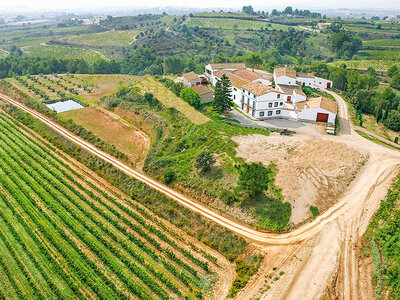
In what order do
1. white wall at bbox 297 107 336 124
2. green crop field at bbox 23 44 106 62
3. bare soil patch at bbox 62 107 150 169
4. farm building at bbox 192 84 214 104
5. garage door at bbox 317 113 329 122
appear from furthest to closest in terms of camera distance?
green crop field at bbox 23 44 106 62 → farm building at bbox 192 84 214 104 → garage door at bbox 317 113 329 122 → white wall at bbox 297 107 336 124 → bare soil patch at bbox 62 107 150 169

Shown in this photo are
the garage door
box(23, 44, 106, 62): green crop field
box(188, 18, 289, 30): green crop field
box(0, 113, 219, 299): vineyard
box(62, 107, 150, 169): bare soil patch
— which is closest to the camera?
box(0, 113, 219, 299): vineyard

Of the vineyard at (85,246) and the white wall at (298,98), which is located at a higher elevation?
the white wall at (298,98)

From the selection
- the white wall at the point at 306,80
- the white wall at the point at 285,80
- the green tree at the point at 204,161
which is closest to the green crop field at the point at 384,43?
the white wall at the point at 306,80

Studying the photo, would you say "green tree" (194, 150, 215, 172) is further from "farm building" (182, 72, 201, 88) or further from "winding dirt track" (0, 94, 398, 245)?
"farm building" (182, 72, 201, 88)

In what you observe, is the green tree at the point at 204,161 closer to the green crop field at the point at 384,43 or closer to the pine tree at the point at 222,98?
the pine tree at the point at 222,98

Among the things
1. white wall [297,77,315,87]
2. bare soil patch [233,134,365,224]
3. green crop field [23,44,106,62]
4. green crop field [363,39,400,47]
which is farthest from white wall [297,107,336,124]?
green crop field [363,39,400,47]

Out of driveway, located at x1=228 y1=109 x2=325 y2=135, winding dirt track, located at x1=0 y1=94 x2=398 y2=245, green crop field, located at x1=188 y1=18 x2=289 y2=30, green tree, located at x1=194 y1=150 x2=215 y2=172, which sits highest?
green crop field, located at x1=188 y1=18 x2=289 y2=30

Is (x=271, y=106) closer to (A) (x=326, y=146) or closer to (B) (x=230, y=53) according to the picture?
(A) (x=326, y=146)
